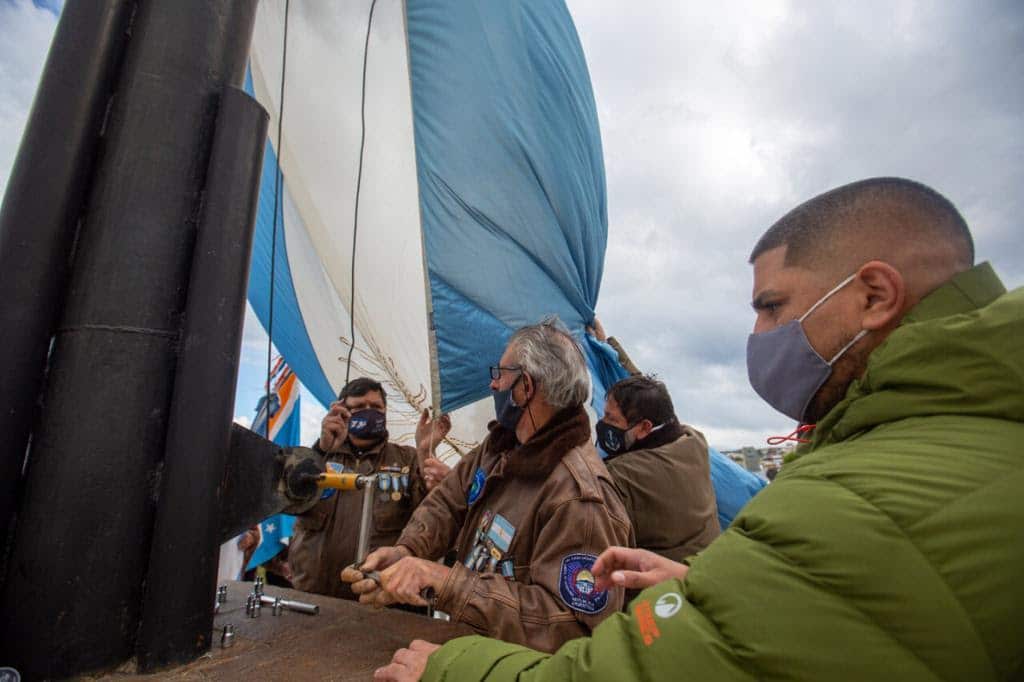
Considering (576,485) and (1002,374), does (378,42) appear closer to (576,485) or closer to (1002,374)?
(576,485)

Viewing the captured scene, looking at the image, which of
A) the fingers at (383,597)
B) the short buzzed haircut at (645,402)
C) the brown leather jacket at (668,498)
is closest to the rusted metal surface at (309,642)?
the fingers at (383,597)

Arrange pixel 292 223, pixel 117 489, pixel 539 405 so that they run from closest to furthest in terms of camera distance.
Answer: pixel 117 489
pixel 539 405
pixel 292 223

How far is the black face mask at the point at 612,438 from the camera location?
2848 mm

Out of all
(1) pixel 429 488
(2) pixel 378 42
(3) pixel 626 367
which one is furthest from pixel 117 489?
(2) pixel 378 42

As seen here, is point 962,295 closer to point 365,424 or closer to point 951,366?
point 951,366

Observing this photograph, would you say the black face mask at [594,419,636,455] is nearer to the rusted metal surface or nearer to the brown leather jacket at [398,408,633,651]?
the brown leather jacket at [398,408,633,651]

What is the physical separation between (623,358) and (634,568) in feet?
11.5

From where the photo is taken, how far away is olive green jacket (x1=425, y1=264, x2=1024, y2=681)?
0.58 metres

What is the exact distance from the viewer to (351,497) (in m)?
2.98

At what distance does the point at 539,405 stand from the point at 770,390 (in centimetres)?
89

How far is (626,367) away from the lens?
457 centimetres

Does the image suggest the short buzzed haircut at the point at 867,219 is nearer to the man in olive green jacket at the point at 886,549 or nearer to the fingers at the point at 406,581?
the man in olive green jacket at the point at 886,549

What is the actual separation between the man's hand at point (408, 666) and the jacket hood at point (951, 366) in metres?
0.91

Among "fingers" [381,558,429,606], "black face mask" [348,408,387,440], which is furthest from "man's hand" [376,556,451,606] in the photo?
"black face mask" [348,408,387,440]
